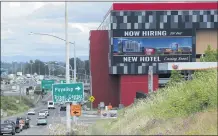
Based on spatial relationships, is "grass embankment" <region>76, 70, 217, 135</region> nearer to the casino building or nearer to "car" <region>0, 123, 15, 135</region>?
"car" <region>0, 123, 15, 135</region>

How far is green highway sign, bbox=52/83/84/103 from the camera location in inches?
910

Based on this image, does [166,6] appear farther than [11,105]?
Yes

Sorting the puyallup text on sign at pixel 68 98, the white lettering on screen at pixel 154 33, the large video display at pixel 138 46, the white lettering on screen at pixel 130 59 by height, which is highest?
the white lettering on screen at pixel 154 33

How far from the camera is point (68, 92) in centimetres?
2319

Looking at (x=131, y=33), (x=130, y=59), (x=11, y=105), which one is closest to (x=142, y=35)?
(x=131, y=33)

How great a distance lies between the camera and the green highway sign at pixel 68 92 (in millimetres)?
23109

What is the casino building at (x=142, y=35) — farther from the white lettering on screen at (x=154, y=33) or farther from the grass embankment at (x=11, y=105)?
the grass embankment at (x=11, y=105)

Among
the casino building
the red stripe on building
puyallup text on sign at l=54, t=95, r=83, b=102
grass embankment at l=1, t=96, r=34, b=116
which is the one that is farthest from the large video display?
grass embankment at l=1, t=96, r=34, b=116

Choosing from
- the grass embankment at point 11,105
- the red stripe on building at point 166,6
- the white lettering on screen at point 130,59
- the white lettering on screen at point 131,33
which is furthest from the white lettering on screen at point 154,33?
the grass embankment at point 11,105

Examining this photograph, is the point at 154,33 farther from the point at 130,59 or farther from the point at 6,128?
the point at 6,128

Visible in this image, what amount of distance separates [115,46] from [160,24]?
7.91 meters

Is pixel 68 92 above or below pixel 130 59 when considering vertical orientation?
below

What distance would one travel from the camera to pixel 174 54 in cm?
7325

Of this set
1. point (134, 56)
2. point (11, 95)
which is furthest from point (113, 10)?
point (11, 95)
